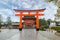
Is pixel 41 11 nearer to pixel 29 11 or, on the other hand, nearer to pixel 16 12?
pixel 29 11

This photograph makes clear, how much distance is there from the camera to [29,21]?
4438 centimetres

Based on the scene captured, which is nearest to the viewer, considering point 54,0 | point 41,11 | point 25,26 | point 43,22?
point 54,0

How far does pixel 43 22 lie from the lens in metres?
40.3

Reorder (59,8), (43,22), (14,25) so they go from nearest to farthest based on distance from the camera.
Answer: (59,8)
(43,22)
(14,25)

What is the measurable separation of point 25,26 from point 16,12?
18362mm

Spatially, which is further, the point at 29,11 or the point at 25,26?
the point at 25,26

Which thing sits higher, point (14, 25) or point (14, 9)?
point (14, 9)

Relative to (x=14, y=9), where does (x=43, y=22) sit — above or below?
below

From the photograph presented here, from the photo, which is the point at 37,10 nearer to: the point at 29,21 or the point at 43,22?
the point at 43,22

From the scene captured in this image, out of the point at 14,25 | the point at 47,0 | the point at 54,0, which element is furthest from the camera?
the point at 14,25

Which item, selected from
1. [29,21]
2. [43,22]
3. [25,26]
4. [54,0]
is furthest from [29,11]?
[54,0]

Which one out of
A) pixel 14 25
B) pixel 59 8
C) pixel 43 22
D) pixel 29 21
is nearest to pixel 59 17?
pixel 59 8

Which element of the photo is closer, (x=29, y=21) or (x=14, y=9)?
(x=14, y=9)

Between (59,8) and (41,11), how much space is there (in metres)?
16.0
